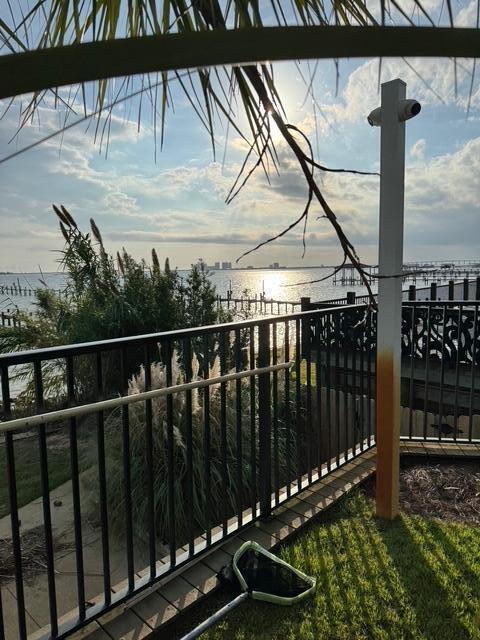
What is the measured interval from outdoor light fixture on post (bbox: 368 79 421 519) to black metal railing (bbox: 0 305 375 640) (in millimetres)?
402

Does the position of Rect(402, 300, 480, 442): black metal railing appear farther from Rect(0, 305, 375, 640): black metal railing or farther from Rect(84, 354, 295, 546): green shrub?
Rect(84, 354, 295, 546): green shrub

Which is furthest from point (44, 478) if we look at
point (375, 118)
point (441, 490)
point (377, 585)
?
point (441, 490)

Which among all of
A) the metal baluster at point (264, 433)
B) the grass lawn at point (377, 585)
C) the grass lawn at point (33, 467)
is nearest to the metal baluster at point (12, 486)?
the grass lawn at point (377, 585)

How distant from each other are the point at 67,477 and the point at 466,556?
3352 mm

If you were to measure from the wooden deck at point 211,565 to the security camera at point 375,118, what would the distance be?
1.98 metres

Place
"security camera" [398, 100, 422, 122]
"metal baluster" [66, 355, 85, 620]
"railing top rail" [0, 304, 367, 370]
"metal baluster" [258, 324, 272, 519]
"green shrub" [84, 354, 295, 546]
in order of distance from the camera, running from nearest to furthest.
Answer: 1. "railing top rail" [0, 304, 367, 370]
2. "metal baluster" [66, 355, 85, 620]
3. "security camera" [398, 100, 422, 122]
4. "metal baluster" [258, 324, 272, 519]
5. "green shrub" [84, 354, 295, 546]

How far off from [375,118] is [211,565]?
7.24 ft

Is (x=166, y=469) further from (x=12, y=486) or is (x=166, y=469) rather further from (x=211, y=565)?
(x=12, y=486)

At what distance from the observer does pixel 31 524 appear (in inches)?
118

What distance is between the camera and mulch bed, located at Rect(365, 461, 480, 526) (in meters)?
2.24

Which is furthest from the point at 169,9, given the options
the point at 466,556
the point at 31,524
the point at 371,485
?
the point at 31,524

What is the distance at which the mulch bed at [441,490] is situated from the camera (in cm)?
224

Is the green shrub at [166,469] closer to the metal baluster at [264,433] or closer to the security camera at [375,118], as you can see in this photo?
the metal baluster at [264,433]

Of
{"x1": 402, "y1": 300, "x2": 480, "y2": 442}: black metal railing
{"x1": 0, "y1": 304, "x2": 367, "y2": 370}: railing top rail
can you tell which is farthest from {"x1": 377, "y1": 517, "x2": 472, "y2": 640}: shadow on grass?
{"x1": 402, "y1": 300, "x2": 480, "y2": 442}: black metal railing
